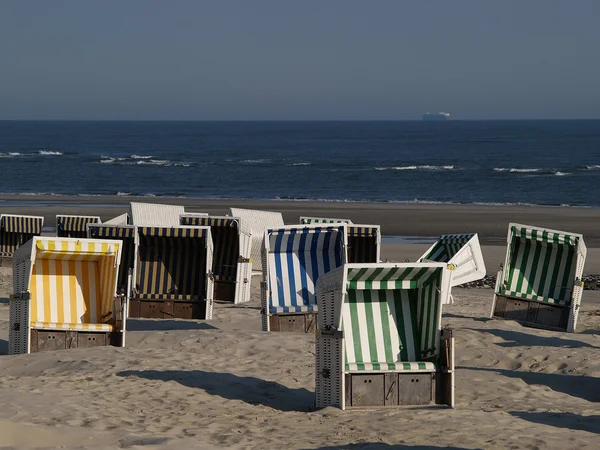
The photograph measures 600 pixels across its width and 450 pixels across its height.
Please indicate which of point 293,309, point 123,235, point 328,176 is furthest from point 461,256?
point 328,176

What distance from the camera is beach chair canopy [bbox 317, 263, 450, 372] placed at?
8.52 metres

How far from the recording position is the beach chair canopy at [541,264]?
544 inches

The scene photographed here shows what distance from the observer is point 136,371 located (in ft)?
32.0

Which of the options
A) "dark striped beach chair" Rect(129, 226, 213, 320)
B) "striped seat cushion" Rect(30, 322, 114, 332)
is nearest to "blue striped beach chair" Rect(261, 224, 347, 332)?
"dark striped beach chair" Rect(129, 226, 213, 320)

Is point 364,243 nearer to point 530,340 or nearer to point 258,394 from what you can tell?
point 530,340

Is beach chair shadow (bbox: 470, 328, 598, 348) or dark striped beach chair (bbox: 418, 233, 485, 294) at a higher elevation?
→ dark striped beach chair (bbox: 418, 233, 485, 294)

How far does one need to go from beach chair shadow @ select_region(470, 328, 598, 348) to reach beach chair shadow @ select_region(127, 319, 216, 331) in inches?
140

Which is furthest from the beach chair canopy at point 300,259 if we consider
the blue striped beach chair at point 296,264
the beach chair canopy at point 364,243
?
the beach chair canopy at point 364,243

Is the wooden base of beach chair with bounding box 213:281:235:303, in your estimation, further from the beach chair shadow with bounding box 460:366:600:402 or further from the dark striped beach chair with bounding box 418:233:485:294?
the beach chair shadow with bounding box 460:366:600:402

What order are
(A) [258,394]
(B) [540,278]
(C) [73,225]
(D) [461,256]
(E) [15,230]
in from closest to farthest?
1. (A) [258,394]
2. (B) [540,278]
3. (D) [461,256]
4. (C) [73,225]
5. (E) [15,230]

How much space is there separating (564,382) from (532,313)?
424 centimetres

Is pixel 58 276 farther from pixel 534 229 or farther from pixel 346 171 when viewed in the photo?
pixel 346 171

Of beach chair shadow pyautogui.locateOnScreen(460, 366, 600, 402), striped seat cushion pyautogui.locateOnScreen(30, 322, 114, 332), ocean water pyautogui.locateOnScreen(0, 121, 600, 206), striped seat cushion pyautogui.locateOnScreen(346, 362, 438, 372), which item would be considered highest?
ocean water pyautogui.locateOnScreen(0, 121, 600, 206)

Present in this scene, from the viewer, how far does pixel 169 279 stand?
13.6 m
